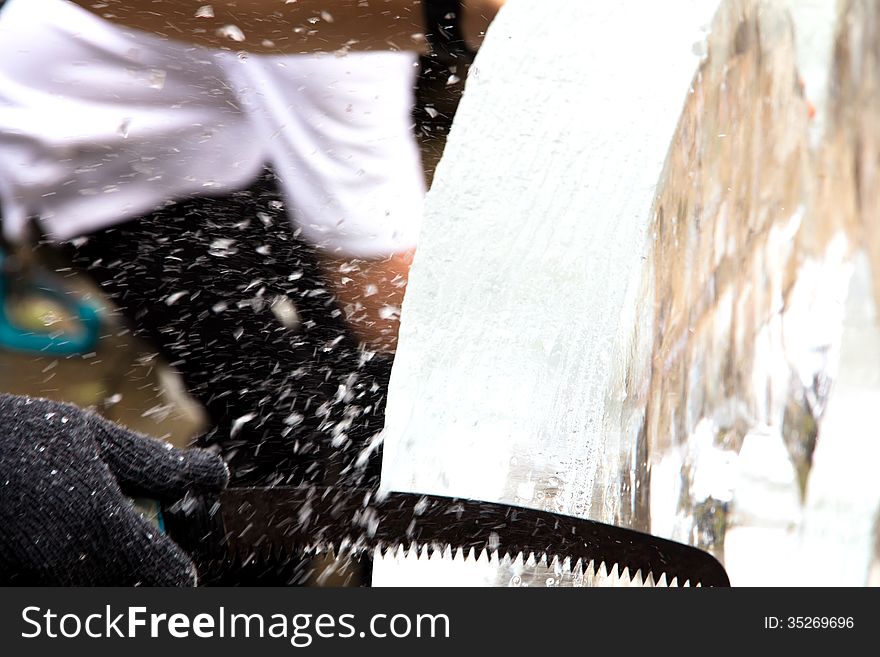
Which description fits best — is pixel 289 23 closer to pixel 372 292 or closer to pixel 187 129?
pixel 187 129

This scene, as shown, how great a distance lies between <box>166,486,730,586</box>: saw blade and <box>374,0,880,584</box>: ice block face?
0.28 metres

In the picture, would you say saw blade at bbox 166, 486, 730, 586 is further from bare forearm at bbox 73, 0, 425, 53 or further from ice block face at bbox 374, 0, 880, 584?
bare forearm at bbox 73, 0, 425, 53

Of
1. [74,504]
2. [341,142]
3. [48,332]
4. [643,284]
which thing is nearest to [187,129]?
[341,142]

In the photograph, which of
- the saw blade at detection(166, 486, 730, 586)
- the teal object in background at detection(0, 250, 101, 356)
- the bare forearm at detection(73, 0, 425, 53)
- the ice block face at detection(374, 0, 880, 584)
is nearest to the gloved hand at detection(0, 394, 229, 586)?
the saw blade at detection(166, 486, 730, 586)

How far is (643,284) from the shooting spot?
1.49 m

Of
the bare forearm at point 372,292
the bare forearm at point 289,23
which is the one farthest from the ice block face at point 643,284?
the bare forearm at point 289,23

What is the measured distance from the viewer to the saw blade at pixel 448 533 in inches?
36.5

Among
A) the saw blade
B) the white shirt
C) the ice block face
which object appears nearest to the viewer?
the saw blade

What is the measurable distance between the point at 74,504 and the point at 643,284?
3.82 ft

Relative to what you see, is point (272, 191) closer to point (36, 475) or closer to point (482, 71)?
point (482, 71)

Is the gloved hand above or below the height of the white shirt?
above

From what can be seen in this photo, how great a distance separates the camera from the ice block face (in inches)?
45.6

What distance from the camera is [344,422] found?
160 centimetres

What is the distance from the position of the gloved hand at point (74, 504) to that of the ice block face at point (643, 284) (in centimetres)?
82
